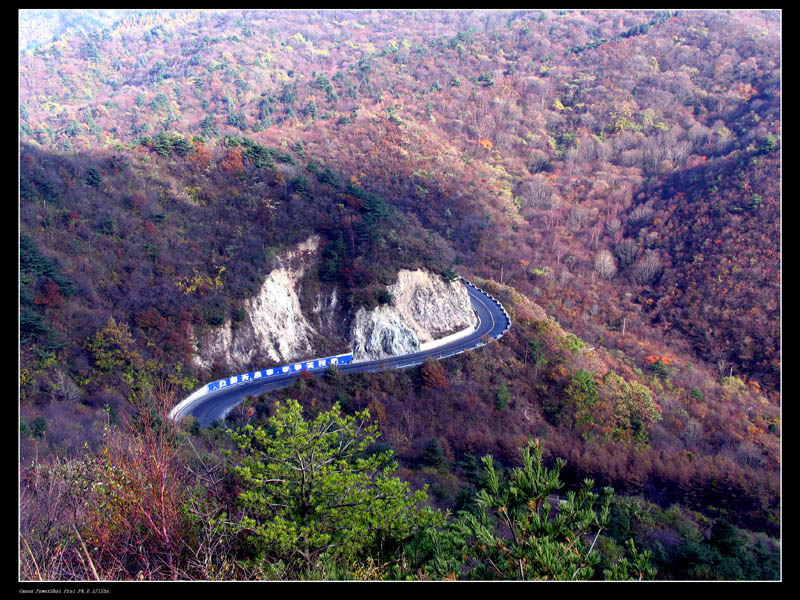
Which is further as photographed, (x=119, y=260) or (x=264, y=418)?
(x=119, y=260)

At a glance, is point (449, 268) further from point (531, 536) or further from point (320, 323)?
point (531, 536)

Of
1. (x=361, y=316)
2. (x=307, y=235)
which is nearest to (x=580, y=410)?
(x=361, y=316)

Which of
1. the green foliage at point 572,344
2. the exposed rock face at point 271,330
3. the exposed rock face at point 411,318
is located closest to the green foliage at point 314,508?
the exposed rock face at point 271,330

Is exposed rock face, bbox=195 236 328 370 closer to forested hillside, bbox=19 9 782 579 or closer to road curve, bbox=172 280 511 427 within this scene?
forested hillside, bbox=19 9 782 579

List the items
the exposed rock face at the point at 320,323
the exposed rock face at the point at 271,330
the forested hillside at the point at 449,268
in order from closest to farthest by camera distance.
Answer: the forested hillside at the point at 449,268 < the exposed rock face at the point at 271,330 < the exposed rock face at the point at 320,323

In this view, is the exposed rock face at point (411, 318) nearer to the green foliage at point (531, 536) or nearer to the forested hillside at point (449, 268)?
the forested hillside at point (449, 268)

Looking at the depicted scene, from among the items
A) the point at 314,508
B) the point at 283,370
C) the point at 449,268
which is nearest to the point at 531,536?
the point at 314,508

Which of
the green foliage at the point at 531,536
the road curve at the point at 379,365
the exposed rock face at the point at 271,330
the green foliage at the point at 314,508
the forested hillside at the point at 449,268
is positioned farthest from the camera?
the exposed rock face at the point at 271,330

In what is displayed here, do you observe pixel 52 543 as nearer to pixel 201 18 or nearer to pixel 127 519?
pixel 127 519
